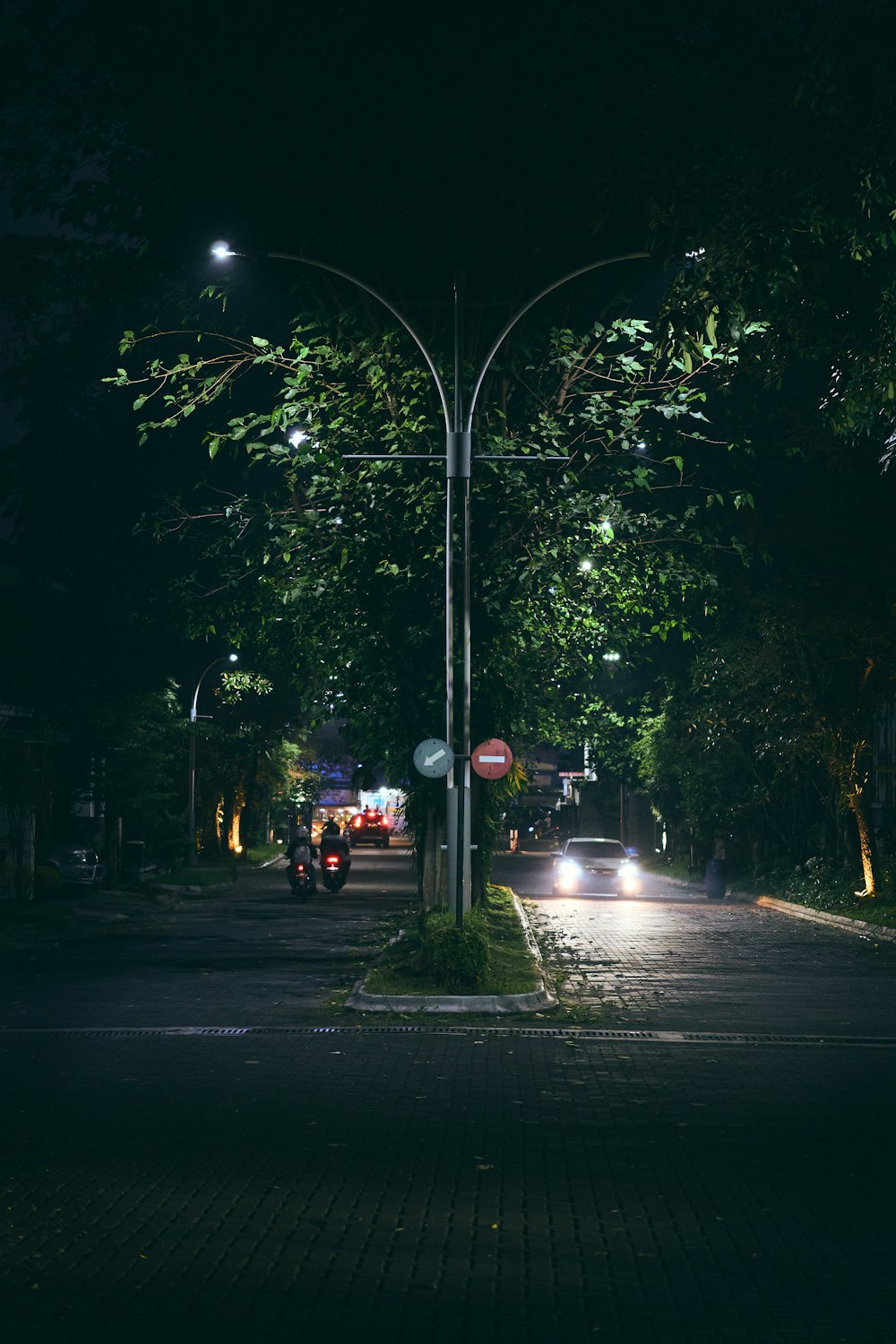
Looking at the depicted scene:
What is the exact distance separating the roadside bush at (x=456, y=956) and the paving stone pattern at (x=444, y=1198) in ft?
13.9

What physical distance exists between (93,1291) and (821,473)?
30891 millimetres

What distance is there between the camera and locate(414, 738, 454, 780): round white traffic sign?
19188 mm

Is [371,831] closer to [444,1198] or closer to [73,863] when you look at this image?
[73,863]

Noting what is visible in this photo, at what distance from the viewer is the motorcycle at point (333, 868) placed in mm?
44969

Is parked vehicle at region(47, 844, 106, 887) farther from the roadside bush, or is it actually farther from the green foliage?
the roadside bush

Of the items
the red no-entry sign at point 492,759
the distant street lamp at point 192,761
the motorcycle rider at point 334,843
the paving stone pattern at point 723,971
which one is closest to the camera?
the paving stone pattern at point 723,971

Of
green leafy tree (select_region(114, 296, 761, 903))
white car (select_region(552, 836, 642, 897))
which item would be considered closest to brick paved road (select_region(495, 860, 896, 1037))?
green leafy tree (select_region(114, 296, 761, 903))

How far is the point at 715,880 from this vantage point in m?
46.2

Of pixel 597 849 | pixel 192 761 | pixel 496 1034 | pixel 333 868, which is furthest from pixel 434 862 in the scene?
pixel 192 761

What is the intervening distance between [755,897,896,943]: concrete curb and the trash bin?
1.47 m

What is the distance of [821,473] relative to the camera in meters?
35.4

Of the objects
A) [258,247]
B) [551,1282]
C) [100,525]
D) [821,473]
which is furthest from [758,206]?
[100,525]

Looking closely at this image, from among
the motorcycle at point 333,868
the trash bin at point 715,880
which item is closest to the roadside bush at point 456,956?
the motorcycle at point 333,868

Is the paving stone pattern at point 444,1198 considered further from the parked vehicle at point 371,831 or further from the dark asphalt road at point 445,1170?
the parked vehicle at point 371,831
